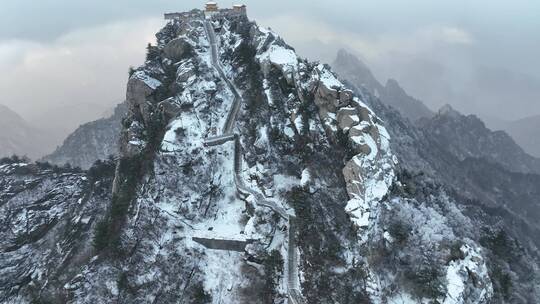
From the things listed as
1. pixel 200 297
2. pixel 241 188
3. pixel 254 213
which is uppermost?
pixel 241 188

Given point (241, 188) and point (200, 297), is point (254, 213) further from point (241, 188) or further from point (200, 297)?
point (200, 297)

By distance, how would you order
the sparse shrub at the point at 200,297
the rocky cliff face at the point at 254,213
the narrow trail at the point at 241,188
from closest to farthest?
1. the rocky cliff face at the point at 254,213
2. the narrow trail at the point at 241,188
3. the sparse shrub at the point at 200,297

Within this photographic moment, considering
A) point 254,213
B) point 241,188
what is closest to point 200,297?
point 254,213

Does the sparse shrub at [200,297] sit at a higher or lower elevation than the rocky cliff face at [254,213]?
lower

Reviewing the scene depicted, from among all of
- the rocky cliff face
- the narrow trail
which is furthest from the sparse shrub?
the narrow trail

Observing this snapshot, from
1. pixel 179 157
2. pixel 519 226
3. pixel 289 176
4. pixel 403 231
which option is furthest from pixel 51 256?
pixel 519 226

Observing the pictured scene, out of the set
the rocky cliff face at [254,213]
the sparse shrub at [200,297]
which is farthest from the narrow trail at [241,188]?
the sparse shrub at [200,297]

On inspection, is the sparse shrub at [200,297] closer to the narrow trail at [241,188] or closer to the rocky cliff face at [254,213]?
the rocky cliff face at [254,213]
